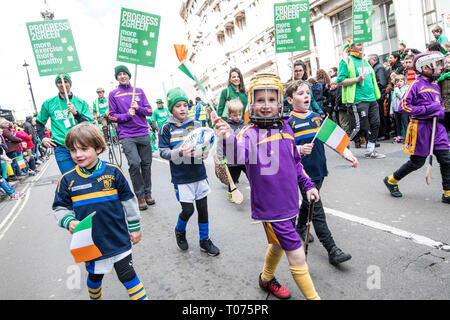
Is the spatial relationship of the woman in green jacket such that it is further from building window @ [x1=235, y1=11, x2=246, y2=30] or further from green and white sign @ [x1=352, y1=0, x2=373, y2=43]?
building window @ [x1=235, y1=11, x2=246, y2=30]

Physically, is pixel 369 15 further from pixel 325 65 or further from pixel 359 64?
pixel 325 65

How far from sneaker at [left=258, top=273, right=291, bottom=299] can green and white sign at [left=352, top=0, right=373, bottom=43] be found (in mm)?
6440

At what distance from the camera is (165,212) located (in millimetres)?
5168

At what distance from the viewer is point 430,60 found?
397 cm

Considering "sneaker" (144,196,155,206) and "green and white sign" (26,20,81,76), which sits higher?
"green and white sign" (26,20,81,76)

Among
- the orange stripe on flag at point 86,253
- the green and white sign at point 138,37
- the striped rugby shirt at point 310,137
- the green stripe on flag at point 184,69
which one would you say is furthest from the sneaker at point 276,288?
the green and white sign at point 138,37

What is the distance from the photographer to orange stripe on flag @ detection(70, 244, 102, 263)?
2.05 m

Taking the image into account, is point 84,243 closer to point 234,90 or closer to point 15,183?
point 234,90

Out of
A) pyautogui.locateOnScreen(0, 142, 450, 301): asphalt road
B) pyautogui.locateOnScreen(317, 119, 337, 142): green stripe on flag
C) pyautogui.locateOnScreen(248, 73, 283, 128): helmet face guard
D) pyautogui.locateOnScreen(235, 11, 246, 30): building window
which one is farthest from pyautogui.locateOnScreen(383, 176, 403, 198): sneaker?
pyautogui.locateOnScreen(235, 11, 246, 30): building window

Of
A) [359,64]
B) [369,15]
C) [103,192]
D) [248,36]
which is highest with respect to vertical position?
[248,36]

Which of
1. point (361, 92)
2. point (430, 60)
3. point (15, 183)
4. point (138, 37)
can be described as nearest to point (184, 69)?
point (430, 60)

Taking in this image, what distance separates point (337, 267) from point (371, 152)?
4.78m

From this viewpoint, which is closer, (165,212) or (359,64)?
(165,212)
